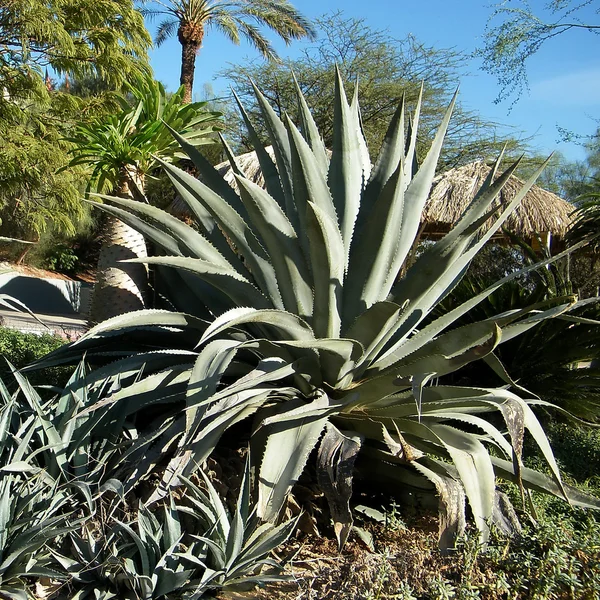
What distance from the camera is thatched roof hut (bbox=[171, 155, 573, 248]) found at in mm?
11359

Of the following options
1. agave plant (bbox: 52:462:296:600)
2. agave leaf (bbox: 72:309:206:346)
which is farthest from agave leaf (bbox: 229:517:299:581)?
agave leaf (bbox: 72:309:206:346)

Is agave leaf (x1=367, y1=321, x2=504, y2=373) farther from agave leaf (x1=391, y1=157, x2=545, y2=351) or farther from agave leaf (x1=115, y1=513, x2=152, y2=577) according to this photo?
agave leaf (x1=115, y1=513, x2=152, y2=577)

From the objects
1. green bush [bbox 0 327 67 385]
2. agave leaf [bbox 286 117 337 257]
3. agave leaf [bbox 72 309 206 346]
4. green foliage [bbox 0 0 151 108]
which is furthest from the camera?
green foliage [bbox 0 0 151 108]

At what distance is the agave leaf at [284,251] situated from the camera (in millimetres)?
3227

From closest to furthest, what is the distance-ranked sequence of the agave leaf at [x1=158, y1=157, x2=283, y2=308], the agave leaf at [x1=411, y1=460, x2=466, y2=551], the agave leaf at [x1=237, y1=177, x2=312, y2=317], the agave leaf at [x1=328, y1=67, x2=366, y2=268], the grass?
the grass
the agave leaf at [x1=411, y1=460, x2=466, y2=551]
the agave leaf at [x1=237, y1=177, x2=312, y2=317]
the agave leaf at [x1=158, y1=157, x2=283, y2=308]
the agave leaf at [x1=328, y1=67, x2=366, y2=268]

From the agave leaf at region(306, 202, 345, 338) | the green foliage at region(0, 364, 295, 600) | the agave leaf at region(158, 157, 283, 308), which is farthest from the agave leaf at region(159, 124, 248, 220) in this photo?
the green foliage at region(0, 364, 295, 600)

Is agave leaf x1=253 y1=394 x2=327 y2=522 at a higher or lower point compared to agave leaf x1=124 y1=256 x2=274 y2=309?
lower

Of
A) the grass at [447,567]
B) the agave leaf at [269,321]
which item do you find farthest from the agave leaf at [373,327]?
the grass at [447,567]

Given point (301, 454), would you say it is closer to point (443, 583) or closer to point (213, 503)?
point (213, 503)

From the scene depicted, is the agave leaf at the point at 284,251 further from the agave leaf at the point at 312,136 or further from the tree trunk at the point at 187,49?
the tree trunk at the point at 187,49

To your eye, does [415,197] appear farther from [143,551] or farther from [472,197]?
[472,197]

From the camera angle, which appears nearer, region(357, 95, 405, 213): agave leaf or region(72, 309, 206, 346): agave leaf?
region(72, 309, 206, 346): agave leaf

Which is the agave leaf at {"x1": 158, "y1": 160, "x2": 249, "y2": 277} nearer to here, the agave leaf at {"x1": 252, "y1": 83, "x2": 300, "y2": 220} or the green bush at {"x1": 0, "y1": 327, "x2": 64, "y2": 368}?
the agave leaf at {"x1": 252, "y1": 83, "x2": 300, "y2": 220}

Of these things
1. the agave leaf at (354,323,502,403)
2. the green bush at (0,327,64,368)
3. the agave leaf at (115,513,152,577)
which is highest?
the agave leaf at (354,323,502,403)
